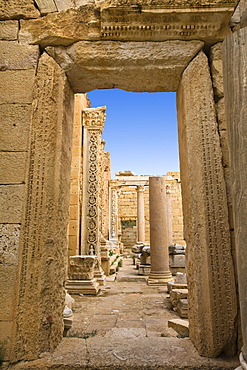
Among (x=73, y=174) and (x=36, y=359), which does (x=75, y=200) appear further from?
(x=36, y=359)

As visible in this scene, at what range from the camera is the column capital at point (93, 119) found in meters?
7.44

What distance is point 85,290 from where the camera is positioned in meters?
5.62

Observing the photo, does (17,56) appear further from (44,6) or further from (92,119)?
(92,119)

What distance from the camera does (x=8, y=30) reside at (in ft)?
8.38

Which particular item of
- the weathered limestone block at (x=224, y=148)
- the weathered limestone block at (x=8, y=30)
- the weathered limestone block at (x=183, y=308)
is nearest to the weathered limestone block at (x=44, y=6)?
the weathered limestone block at (x=8, y=30)

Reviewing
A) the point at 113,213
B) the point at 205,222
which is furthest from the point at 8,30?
the point at 113,213

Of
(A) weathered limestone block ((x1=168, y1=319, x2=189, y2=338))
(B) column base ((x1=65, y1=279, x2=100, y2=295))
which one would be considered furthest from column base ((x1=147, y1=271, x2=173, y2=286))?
(A) weathered limestone block ((x1=168, y1=319, x2=189, y2=338))

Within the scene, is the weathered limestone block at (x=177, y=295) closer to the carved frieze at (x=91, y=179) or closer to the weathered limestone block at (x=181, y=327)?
the weathered limestone block at (x=181, y=327)

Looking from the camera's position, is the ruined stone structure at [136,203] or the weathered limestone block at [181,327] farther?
the ruined stone structure at [136,203]

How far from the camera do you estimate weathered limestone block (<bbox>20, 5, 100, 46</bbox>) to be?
2457mm

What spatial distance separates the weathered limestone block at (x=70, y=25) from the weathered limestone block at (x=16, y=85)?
0.39 meters

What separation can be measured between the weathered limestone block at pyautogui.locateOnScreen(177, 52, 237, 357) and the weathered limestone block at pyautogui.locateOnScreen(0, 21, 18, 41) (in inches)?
69.1

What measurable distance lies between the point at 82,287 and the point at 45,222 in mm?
3938

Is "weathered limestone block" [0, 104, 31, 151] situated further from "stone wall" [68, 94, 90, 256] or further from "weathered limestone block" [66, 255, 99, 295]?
"stone wall" [68, 94, 90, 256]
